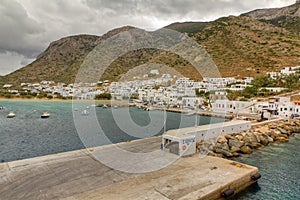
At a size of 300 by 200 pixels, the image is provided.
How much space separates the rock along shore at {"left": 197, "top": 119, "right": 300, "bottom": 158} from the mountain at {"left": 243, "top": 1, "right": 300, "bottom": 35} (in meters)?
88.0

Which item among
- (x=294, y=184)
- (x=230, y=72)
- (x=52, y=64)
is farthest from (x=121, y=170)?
(x=52, y=64)

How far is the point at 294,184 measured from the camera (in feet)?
36.5

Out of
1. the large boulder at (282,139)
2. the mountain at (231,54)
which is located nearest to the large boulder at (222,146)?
the large boulder at (282,139)

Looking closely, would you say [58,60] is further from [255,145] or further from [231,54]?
[255,145]

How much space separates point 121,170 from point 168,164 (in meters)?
2.54

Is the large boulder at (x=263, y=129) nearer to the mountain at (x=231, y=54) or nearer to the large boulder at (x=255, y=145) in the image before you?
the large boulder at (x=255, y=145)

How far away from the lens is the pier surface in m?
8.13

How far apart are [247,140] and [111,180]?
1342 cm

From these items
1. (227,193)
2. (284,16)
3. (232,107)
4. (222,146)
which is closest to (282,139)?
(222,146)

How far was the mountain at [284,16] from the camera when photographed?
102 m

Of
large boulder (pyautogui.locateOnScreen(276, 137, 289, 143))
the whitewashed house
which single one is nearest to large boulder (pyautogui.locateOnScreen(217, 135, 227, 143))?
large boulder (pyautogui.locateOnScreen(276, 137, 289, 143))

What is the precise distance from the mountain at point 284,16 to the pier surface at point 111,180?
10371 centimetres

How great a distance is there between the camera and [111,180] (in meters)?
9.38

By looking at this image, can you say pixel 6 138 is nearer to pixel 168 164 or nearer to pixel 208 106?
pixel 168 164
